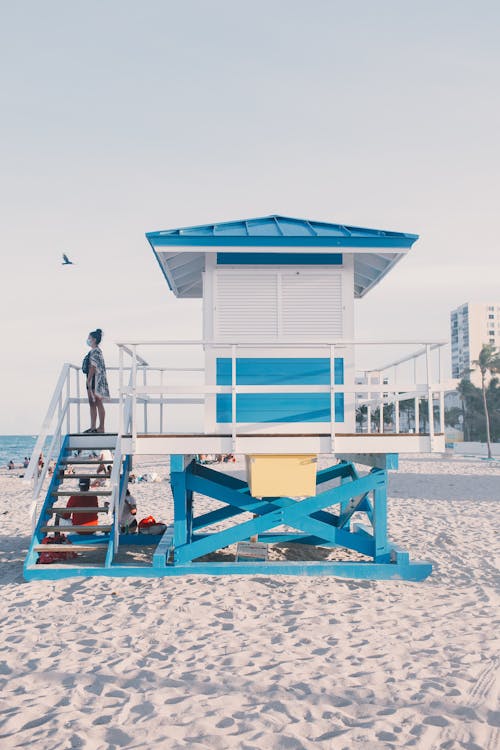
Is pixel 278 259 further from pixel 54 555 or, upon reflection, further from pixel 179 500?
pixel 54 555

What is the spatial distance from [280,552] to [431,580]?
2853mm

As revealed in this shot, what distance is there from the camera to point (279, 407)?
380 inches

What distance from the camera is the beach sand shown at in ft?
15.9

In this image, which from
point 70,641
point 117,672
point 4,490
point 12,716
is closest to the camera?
point 12,716

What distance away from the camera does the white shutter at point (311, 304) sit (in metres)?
9.91

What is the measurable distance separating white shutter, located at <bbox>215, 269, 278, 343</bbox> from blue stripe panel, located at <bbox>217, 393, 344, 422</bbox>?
3.03ft

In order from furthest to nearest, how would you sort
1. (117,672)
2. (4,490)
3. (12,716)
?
(4,490) → (117,672) → (12,716)

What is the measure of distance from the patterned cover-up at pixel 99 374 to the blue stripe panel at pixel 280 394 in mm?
2613

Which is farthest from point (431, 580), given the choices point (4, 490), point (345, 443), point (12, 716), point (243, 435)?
point (4, 490)

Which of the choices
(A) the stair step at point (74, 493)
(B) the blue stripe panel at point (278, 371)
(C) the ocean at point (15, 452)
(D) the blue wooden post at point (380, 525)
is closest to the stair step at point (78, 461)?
(A) the stair step at point (74, 493)

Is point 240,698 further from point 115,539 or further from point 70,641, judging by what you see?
point 115,539

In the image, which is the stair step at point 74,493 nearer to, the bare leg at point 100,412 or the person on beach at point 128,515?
the person on beach at point 128,515

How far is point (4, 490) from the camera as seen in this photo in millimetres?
28969

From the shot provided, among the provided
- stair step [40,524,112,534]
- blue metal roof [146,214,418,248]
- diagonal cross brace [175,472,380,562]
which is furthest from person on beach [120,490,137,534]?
blue metal roof [146,214,418,248]
